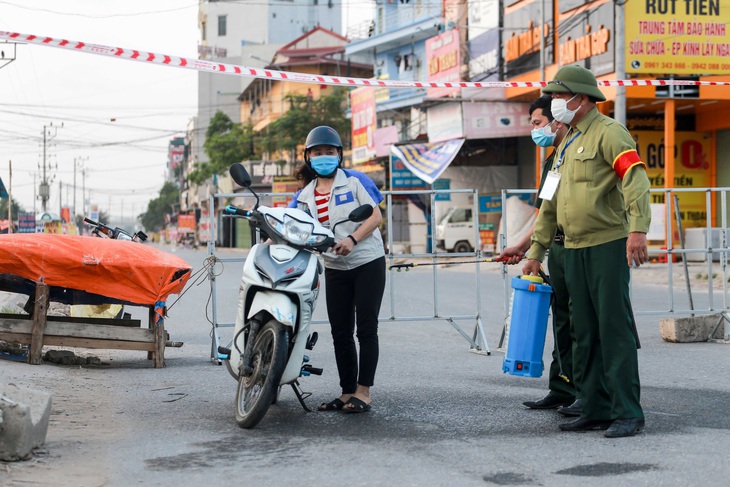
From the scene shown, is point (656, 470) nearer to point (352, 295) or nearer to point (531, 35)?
point (352, 295)

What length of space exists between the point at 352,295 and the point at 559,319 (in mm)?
1293

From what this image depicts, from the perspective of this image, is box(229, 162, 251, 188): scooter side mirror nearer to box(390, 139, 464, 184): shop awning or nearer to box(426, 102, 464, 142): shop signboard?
box(390, 139, 464, 184): shop awning

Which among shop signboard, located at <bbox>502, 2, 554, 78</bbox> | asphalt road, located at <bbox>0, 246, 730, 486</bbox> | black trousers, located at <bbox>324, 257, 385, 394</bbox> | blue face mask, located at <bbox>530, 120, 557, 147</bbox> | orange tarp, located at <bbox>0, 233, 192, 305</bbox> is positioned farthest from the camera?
shop signboard, located at <bbox>502, 2, 554, 78</bbox>

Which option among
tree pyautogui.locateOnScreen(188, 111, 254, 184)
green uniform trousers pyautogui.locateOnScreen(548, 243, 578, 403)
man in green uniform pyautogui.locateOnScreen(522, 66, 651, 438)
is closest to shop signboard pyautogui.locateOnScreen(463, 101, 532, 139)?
green uniform trousers pyautogui.locateOnScreen(548, 243, 578, 403)

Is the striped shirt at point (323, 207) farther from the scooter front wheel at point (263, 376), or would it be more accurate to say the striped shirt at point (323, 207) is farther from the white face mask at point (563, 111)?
the white face mask at point (563, 111)

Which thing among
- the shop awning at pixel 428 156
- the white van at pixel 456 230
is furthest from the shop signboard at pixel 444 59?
the white van at pixel 456 230

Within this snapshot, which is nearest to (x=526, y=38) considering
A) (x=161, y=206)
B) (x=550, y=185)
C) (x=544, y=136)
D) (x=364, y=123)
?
(x=364, y=123)

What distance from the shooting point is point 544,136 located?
6234 millimetres

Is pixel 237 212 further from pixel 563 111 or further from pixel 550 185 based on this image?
pixel 563 111

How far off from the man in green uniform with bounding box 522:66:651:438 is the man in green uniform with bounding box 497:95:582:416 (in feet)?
0.94

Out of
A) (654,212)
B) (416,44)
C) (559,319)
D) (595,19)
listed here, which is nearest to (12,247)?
(559,319)

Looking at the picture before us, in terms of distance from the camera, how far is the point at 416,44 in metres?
45.2

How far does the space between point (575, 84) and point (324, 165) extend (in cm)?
159

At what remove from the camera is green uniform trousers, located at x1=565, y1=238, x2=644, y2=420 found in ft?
17.7
